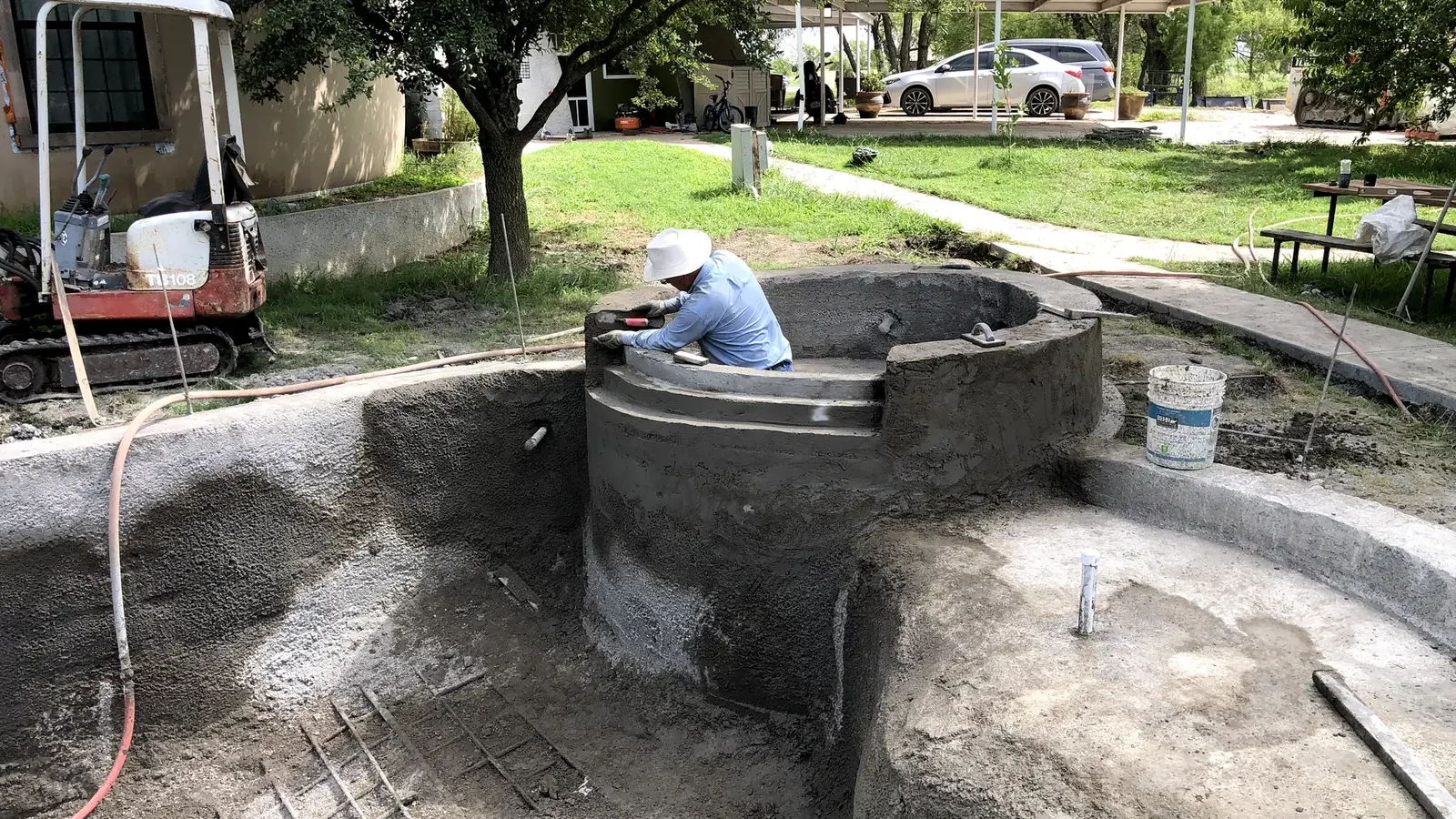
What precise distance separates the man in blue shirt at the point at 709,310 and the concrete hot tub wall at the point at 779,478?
0.63 feet

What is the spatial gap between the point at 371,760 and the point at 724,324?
2.56 metres

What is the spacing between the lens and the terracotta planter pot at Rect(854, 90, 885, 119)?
24.3 m

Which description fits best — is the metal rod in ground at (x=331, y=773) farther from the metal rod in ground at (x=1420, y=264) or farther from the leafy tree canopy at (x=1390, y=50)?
the leafy tree canopy at (x=1390, y=50)

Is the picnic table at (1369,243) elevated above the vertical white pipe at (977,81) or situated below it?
below

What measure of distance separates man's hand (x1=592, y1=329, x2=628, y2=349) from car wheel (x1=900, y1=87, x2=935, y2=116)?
1995 cm

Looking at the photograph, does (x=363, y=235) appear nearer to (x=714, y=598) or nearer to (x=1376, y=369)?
(x=714, y=598)

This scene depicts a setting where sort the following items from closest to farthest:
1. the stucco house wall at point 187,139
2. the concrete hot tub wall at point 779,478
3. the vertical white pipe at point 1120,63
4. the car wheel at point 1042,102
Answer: the concrete hot tub wall at point 779,478, the stucco house wall at point 187,139, the vertical white pipe at point 1120,63, the car wheel at point 1042,102

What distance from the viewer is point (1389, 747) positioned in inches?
112

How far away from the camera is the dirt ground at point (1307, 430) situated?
4.79 m

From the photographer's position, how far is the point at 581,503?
20.7 ft

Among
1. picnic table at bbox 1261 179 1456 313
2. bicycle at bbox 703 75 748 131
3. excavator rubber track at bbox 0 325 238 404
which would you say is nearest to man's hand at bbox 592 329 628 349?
excavator rubber track at bbox 0 325 238 404

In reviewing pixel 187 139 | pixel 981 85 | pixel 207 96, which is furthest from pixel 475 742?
pixel 981 85

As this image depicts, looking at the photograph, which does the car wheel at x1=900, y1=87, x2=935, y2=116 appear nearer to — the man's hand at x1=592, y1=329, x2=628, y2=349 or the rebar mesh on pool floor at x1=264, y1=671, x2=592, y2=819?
the man's hand at x1=592, y1=329, x2=628, y2=349

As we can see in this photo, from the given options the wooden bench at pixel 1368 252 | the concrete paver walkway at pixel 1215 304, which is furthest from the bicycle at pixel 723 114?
the wooden bench at pixel 1368 252
